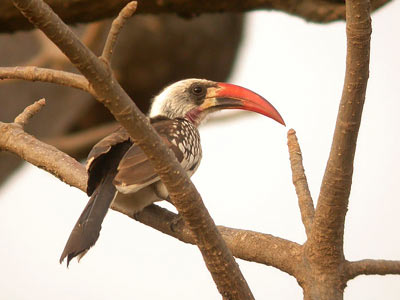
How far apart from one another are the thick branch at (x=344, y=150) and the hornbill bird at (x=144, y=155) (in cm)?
75

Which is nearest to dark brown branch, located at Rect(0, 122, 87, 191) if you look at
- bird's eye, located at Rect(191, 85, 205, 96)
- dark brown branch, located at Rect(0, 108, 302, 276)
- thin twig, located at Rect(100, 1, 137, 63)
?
dark brown branch, located at Rect(0, 108, 302, 276)

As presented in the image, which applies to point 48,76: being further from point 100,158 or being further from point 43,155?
point 43,155

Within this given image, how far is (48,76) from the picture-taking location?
240 centimetres

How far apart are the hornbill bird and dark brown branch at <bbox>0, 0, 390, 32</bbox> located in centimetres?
38

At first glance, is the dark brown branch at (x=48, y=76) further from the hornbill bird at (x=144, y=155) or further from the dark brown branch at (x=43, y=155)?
the dark brown branch at (x=43, y=155)

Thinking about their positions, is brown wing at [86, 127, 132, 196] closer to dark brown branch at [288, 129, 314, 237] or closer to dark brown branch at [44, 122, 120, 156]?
dark brown branch at [288, 129, 314, 237]

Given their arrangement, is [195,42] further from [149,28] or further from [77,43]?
[77,43]

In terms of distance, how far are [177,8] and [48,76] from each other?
2.18m

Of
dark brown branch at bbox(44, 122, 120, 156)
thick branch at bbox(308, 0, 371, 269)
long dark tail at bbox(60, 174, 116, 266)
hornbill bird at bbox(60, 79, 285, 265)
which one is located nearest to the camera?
thick branch at bbox(308, 0, 371, 269)

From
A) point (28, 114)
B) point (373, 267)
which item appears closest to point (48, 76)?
point (373, 267)

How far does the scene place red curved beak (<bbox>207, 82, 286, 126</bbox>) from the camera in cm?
425

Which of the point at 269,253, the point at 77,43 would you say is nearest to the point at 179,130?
the point at 269,253

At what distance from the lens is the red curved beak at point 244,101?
4250 mm

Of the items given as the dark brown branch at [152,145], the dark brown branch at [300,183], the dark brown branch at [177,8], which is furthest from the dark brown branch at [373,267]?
the dark brown branch at [177,8]
